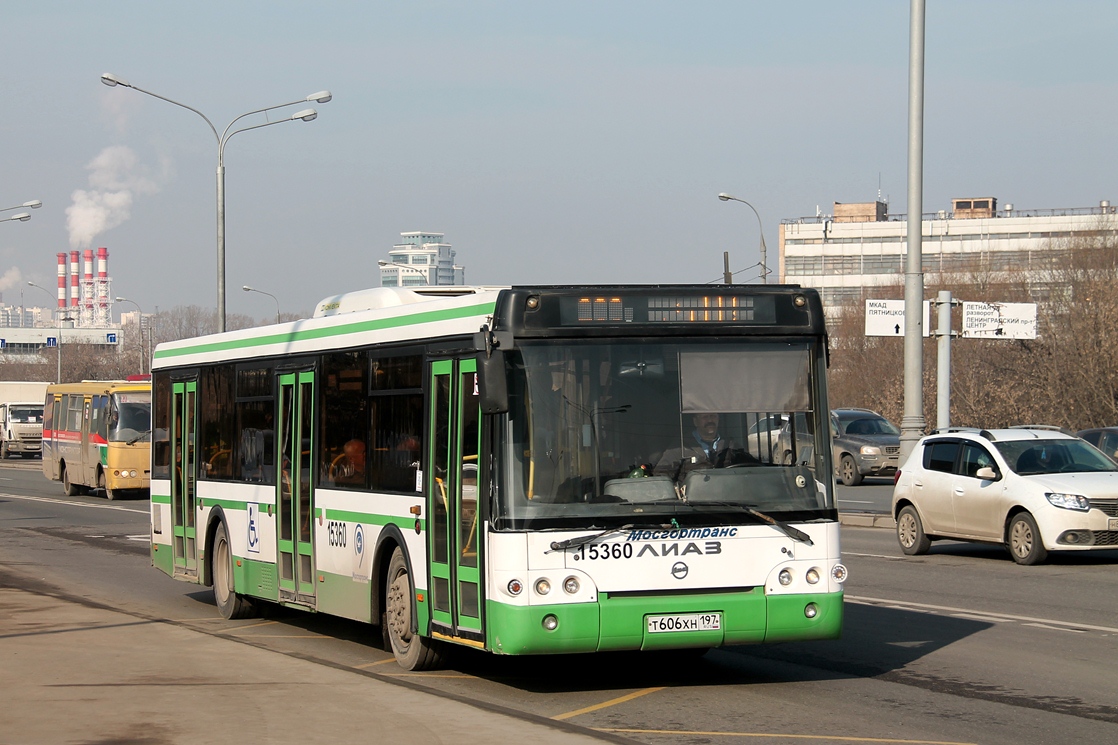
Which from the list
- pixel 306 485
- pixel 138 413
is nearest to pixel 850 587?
pixel 306 485

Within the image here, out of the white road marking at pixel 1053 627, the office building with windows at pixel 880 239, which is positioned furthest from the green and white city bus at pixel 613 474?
the office building with windows at pixel 880 239

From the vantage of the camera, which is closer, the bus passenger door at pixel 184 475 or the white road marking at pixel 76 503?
the bus passenger door at pixel 184 475

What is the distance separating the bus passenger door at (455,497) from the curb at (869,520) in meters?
14.7

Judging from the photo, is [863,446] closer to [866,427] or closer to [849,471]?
[849,471]

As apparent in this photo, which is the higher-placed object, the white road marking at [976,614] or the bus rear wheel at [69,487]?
the white road marking at [976,614]

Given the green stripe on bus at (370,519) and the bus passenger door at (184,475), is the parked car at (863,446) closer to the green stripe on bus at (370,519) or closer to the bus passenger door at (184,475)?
the bus passenger door at (184,475)

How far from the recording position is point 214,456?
576 inches

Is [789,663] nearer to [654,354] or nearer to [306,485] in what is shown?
[654,354]

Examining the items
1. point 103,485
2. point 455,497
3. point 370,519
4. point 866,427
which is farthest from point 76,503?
point 455,497

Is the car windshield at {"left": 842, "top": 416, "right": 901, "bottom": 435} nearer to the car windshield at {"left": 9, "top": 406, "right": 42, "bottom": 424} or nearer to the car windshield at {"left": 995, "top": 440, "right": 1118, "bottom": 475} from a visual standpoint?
the car windshield at {"left": 995, "top": 440, "right": 1118, "bottom": 475}

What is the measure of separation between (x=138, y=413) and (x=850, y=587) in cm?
2407

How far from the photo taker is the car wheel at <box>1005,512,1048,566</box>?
55.9 ft

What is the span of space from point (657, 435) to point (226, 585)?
22.6 ft

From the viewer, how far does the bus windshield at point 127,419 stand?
35.2 metres
